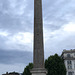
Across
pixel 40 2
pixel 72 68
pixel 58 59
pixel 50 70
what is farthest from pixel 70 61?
pixel 40 2

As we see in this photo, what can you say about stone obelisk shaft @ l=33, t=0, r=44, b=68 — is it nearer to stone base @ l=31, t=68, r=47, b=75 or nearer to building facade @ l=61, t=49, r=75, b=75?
stone base @ l=31, t=68, r=47, b=75

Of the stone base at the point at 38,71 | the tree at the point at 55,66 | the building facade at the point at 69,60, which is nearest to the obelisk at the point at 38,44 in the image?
the stone base at the point at 38,71

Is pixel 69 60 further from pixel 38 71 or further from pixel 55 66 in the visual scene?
pixel 38 71

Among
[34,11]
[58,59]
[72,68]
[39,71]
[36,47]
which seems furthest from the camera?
[72,68]

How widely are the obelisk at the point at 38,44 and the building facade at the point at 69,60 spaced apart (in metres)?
46.2

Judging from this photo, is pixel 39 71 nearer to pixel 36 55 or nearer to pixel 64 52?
pixel 36 55

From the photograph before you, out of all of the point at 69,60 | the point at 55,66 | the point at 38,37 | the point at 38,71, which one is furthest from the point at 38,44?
the point at 69,60

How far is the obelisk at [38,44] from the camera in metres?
19.1

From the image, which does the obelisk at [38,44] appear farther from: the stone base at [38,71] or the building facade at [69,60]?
the building facade at [69,60]

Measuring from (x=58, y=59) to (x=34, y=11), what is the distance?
34.7m

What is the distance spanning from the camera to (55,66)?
169ft

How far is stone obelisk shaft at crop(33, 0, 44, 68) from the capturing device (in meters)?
19.8

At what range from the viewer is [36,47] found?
20.5m

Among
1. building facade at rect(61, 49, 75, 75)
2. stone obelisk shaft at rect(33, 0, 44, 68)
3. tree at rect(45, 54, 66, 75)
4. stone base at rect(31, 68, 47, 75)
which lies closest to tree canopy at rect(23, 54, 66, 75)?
tree at rect(45, 54, 66, 75)
